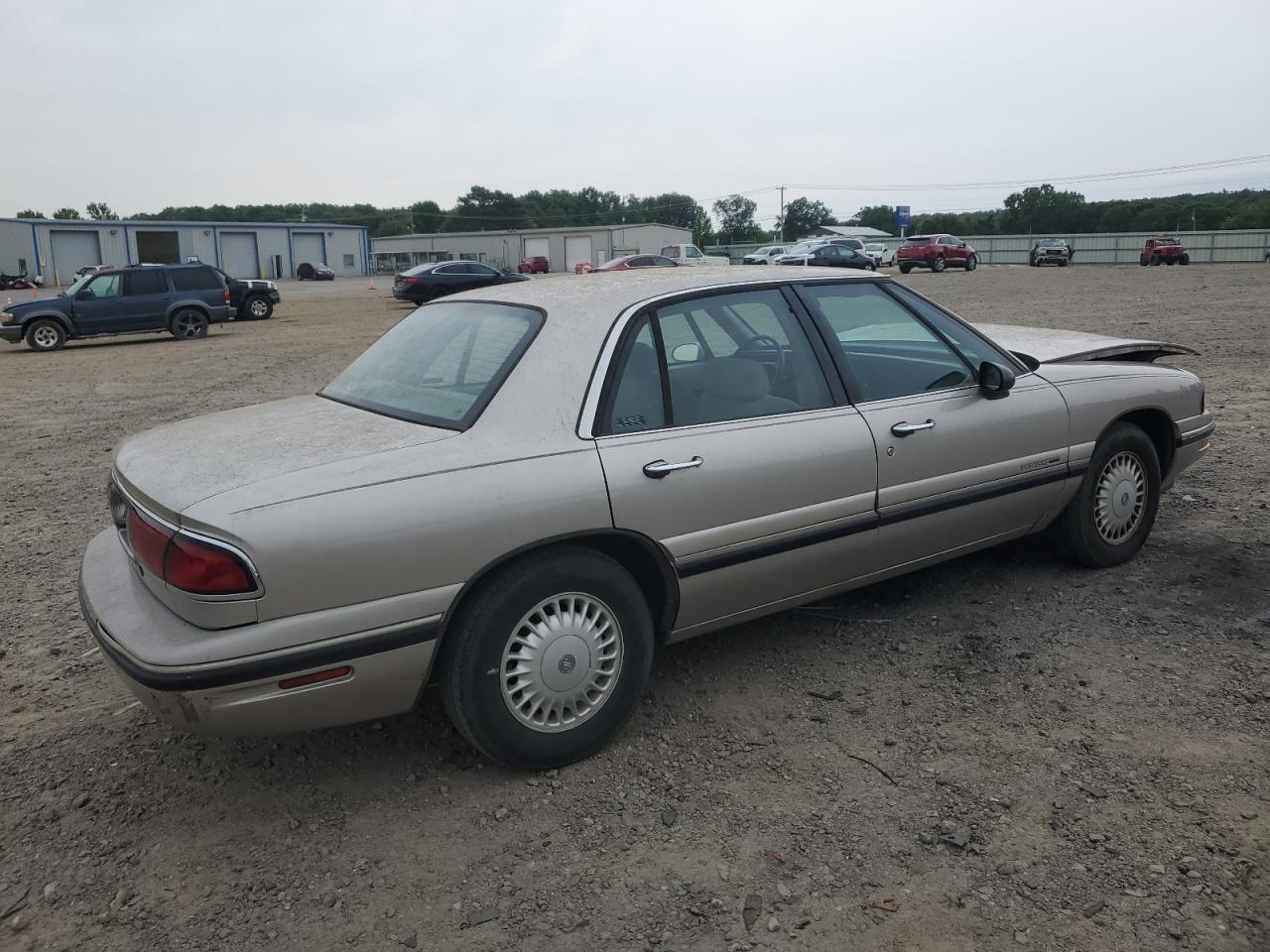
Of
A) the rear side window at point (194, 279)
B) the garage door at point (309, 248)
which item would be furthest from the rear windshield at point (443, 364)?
the garage door at point (309, 248)

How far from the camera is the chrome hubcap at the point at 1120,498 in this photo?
15.0ft

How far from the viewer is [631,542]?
3180 mm

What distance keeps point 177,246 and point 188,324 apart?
51553mm

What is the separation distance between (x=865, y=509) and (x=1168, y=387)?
2.07 meters

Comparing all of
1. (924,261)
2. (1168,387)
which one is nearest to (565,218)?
(924,261)

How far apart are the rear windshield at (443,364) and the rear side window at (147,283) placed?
18.4m

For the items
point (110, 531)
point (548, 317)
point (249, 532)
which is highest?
point (548, 317)

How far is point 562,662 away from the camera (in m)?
3.07

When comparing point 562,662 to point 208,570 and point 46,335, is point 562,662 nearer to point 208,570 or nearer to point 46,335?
point 208,570

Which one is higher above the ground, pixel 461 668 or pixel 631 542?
pixel 631 542

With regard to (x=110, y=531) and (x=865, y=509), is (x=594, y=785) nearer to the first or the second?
(x=865, y=509)

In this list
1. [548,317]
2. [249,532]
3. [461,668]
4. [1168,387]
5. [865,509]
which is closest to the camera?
[249,532]

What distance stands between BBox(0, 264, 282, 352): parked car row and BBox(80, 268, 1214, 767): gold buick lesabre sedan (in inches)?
716

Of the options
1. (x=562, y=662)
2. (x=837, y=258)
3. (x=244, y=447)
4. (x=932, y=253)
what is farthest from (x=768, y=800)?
(x=932, y=253)
